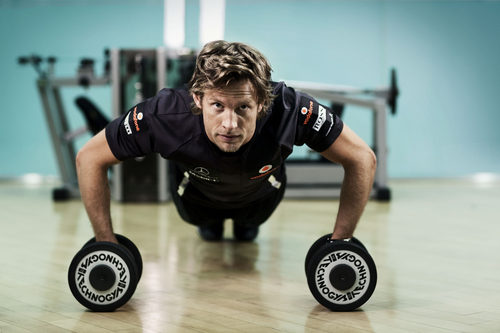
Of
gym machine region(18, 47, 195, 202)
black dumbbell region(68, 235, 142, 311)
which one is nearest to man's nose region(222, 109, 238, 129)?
black dumbbell region(68, 235, 142, 311)

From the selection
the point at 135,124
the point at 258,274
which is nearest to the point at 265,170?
the point at 135,124

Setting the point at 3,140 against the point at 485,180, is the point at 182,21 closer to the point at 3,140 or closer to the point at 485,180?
the point at 3,140

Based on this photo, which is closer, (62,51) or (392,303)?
(392,303)

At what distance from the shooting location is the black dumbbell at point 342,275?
1877mm

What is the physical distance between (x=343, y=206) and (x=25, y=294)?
3.59 feet

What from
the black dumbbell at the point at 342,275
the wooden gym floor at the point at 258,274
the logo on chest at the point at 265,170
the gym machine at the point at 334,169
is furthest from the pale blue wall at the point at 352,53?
the black dumbbell at the point at 342,275

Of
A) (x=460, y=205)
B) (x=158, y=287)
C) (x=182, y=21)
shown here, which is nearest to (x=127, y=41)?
(x=182, y=21)

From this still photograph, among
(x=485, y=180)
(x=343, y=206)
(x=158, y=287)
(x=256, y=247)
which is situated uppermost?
(x=343, y=206)

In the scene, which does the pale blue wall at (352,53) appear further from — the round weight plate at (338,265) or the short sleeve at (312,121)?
the round weight plate at (338,265)

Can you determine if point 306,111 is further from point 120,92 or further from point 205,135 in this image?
point 120,92

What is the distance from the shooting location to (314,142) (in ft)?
6.59

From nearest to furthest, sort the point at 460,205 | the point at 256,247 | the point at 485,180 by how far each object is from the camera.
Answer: the point at 256,247, the point at 460,205, the point at 485,180

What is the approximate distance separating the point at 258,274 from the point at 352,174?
0.65m

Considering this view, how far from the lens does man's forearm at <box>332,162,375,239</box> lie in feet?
6.66
